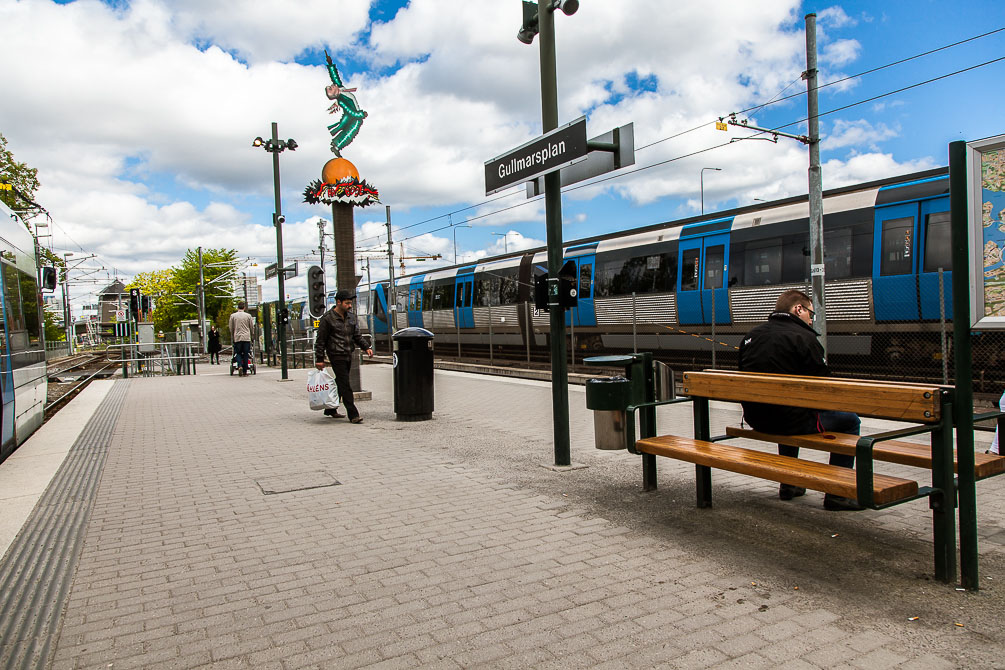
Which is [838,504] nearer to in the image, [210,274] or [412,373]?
[412,373]

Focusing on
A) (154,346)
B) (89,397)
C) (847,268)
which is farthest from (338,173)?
(154,346)

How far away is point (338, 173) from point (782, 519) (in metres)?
9.91

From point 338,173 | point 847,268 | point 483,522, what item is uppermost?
point 338,173

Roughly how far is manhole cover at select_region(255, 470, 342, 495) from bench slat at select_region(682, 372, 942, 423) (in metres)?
3.10

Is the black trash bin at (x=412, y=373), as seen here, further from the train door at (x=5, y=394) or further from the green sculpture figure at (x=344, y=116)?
the green sculpture figure at (x=344, y=116)

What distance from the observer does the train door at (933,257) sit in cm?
1109

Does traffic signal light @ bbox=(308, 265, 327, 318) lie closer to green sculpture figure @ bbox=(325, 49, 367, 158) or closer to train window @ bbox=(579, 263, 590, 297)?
green sculpture figure @ bbox=(325, 49, 367, 158)

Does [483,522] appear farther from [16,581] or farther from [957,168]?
[957,168]

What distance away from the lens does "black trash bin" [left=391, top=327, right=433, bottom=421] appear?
9531 millimetres

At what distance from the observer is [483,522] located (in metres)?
4.80

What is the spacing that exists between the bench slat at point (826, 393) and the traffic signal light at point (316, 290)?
10.8 metres

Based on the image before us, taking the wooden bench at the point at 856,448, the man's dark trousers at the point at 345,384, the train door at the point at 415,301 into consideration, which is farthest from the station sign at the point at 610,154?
the train door at the point at 415,301

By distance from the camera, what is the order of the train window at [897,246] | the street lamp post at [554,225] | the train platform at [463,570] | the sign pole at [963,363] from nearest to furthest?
the train platform at [463,570] < the sign pole at [963,363] < the street lamp post at [554,225] < the train window at [897,246]

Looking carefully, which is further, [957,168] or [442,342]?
[442,342]
